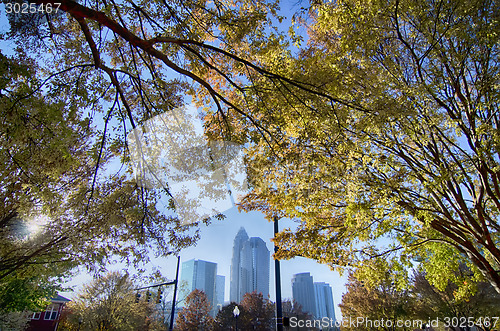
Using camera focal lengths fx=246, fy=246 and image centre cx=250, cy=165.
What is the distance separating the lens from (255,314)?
39.1m

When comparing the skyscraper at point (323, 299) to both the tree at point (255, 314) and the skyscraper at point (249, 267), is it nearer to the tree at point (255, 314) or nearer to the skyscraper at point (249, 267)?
the skyscraper at point (249, 267)

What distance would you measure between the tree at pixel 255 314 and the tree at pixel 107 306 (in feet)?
64.1

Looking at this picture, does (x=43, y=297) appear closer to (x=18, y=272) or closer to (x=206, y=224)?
(x=18, y=272)

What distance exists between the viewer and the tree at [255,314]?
37.5 m

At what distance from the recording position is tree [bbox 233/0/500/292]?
15.1 ft

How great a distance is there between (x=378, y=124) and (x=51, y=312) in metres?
41.6

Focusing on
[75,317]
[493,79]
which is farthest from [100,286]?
[493,79]

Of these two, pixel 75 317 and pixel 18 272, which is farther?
pixel 75 317

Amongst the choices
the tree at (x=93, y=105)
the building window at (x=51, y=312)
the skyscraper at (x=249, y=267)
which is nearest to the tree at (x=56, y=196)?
the tree at (x=93, y=105)

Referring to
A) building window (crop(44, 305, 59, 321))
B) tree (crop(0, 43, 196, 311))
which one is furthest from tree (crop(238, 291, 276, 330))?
tree (crop(0, 43, 196, 311))

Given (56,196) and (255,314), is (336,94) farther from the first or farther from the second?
(255,314)

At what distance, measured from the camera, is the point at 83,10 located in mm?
3213

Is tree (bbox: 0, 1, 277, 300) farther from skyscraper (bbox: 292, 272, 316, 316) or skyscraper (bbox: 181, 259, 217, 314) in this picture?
skyscraper (bbox: 181, 259, 217, 314)

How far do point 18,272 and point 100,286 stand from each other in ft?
58.2
